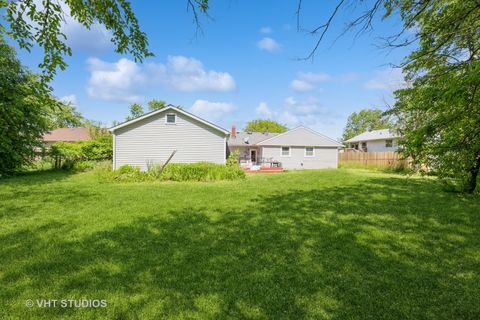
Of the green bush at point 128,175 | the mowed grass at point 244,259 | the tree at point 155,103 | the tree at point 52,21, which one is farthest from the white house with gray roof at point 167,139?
the tree at point 155,103

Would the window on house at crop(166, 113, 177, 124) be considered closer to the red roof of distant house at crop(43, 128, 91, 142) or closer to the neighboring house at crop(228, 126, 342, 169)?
the neighboring house at crop(228, 126, 342, 169)

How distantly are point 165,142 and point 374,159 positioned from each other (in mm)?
18760

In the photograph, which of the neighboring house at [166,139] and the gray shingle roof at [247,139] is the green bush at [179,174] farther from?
the gray shingle roof at [247,139]

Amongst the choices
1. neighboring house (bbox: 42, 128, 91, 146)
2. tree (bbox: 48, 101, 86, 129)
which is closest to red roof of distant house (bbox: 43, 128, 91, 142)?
neighboring house (bbox: 42, 128, 91, 146)

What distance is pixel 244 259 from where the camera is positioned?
4234mm

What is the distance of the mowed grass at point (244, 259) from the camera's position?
301cm

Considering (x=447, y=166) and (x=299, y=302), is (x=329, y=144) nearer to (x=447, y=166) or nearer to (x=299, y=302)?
(x=447, y=166)

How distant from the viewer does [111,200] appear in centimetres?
864

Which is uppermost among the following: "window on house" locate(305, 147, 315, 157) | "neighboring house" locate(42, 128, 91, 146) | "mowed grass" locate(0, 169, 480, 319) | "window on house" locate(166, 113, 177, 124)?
"neighboring house" locate(42, 128, 91, 146)

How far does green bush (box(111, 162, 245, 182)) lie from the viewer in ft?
46.2

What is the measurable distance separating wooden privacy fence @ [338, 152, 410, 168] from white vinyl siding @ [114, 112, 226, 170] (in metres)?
13.9

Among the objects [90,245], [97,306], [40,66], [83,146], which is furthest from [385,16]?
[83,146]

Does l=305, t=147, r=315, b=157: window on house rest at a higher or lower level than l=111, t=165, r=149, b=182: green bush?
higher

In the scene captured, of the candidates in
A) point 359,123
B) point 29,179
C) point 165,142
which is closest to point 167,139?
point 165,142
